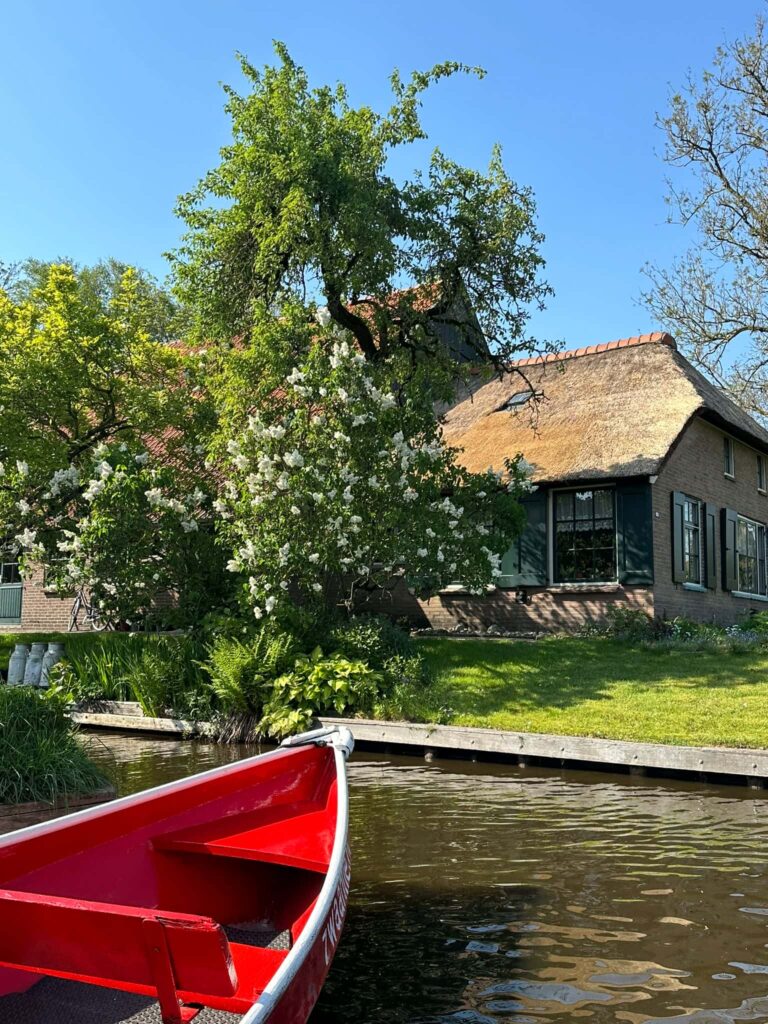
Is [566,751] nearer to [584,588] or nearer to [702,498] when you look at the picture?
[584,588]

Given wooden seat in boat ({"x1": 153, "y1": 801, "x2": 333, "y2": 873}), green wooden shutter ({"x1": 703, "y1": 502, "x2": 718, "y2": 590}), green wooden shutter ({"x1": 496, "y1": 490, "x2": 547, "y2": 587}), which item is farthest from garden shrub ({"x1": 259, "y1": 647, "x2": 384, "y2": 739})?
green wooden shutter ({"x1": 703, "y1": 502, "x2": 718, "y2": 590})

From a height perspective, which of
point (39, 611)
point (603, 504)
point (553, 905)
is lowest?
point (553, 905)

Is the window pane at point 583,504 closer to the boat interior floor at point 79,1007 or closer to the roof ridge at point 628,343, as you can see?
the roof ridge at point 628,343

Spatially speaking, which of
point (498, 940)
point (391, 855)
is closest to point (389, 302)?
point (391, 855)

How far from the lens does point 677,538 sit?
19641 mm

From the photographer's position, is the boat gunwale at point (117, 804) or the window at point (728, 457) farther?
the window at point (728, 457)

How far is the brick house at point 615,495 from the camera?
1880 centimetres

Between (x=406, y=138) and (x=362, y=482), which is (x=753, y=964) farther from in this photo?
(x=406, y=138)

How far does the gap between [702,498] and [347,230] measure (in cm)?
1107

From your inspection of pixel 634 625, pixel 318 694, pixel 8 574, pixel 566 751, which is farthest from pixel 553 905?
pixel 8 574

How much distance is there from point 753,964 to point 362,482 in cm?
1002

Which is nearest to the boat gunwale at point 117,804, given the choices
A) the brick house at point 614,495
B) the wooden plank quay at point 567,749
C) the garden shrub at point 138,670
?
the wooden plank quay at point 567,749

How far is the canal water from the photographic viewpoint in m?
4.48

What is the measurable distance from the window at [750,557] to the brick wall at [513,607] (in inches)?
229
